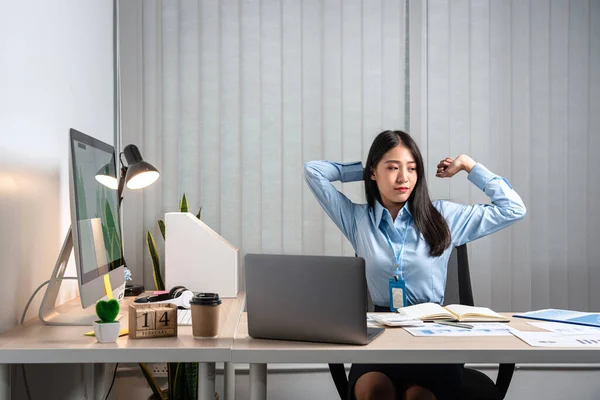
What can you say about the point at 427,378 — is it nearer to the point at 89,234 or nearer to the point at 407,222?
the point at 407,222

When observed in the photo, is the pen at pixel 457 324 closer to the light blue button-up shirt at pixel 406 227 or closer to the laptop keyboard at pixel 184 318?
the light blue button-up shirt at pixel 406 227

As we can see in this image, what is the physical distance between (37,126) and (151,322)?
0.89 metres

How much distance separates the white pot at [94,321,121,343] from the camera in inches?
64.1

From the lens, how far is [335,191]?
2.63 m

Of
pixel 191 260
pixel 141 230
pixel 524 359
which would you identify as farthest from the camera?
pixel 141 230

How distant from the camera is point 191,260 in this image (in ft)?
8.77

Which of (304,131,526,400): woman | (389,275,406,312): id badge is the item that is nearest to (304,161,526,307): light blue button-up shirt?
(304,131,526,400): woman

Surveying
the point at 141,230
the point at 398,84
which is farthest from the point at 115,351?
the point at 398,84

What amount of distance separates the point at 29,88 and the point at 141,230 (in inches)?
53.0

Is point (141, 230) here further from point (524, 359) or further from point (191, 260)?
point (524, 359)

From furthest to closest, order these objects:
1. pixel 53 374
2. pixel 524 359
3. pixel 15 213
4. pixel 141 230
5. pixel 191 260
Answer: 1. pixel 141 230
2. pixel 191 260
3. pixel 53 374
4. pixel 15 213
5. pixel 524 359

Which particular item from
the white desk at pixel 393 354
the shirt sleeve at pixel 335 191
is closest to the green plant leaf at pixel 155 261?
the shirt sleeve at pixel 335 191

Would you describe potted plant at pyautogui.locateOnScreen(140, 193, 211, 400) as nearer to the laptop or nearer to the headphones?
the headphones

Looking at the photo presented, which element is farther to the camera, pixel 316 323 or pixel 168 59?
pixel 168 59
